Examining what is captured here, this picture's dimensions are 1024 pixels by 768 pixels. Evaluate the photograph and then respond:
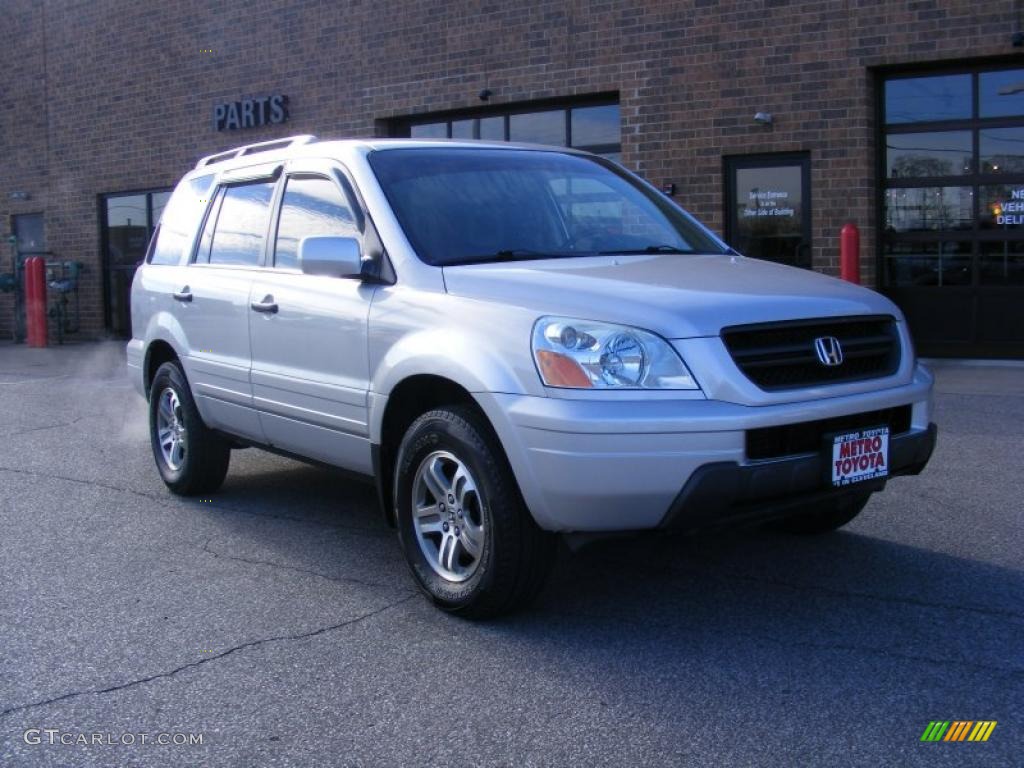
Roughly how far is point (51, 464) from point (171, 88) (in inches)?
496

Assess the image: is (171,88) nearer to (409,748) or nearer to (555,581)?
(555,581)

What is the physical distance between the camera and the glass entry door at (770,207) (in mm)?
13453

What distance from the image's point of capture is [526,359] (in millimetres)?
4020

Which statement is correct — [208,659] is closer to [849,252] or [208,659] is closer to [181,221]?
[181,221]

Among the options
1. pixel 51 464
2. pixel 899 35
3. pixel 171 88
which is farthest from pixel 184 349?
pixel 171 88

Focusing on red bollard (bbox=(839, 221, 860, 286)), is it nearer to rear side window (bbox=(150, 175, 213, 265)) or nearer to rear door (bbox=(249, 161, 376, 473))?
rear side window (bbox=(150, 175, 213, 265))

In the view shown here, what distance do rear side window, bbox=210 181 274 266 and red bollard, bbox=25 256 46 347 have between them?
14041 mm

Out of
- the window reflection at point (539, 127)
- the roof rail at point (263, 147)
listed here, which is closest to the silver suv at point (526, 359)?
the roof rail at point (263, 147)

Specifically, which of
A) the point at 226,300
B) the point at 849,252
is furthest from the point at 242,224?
the point at 849,252

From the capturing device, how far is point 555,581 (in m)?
4.89

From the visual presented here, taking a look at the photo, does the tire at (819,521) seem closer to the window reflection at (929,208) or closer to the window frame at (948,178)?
the window frame at (948,178)

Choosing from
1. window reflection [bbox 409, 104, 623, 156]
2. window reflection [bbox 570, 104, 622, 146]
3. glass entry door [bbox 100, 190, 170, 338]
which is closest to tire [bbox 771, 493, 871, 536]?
window reflection [bbox 409, 104, 623, 156]

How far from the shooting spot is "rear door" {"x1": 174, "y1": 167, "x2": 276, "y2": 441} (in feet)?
19.1

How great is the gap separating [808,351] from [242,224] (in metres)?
3.23
